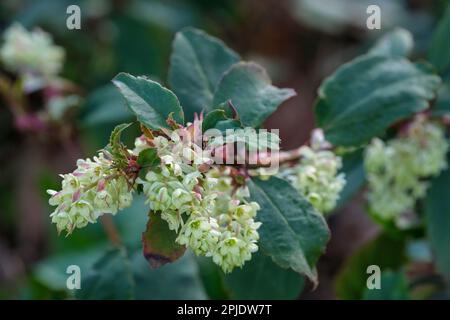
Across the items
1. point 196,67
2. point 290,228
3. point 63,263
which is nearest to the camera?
point 290,228

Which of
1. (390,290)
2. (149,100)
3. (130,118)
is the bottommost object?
(390,290)

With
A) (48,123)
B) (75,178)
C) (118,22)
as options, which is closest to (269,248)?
(75,178)

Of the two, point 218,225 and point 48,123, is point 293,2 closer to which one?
point 48,123

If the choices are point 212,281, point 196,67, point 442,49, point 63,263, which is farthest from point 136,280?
point 442,49

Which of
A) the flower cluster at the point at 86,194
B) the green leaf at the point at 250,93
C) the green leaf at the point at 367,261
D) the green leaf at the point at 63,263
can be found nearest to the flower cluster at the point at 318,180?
the green leaf at the point at 250,93

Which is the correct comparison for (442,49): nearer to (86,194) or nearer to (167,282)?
(167,282)

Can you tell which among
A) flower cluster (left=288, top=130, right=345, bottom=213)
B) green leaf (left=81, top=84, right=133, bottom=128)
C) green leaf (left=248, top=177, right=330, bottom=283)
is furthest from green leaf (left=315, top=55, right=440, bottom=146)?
green leaf (left=81, top=84, right=133, bottom=128)
